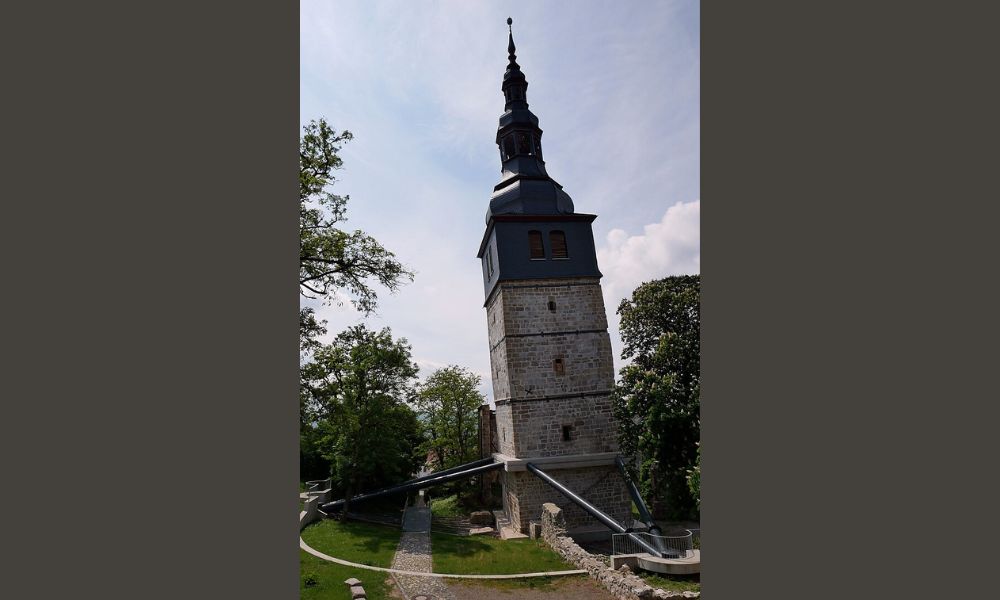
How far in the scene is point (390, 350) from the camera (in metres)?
19.2

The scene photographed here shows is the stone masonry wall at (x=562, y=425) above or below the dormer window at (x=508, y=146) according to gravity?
below

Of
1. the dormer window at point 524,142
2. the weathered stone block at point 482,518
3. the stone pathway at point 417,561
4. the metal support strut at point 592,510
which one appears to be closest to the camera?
the stone pathway at point 417,561

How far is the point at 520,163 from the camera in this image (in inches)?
754

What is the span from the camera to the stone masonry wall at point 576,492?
50.5 feet

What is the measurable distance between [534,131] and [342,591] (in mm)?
17234

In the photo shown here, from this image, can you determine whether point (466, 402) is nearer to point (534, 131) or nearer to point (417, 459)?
point (417, 459)

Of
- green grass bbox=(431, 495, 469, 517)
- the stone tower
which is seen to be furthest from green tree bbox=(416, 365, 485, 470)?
the stone tower

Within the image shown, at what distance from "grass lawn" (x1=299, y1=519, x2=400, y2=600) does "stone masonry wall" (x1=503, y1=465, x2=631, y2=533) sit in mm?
4130

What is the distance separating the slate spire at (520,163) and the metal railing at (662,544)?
11265mm

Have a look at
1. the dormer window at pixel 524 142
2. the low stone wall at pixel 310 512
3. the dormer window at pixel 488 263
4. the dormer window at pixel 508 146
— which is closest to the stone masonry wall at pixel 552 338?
the dormer window at pixel 488 263

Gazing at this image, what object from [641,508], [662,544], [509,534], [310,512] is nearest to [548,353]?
[641,508]

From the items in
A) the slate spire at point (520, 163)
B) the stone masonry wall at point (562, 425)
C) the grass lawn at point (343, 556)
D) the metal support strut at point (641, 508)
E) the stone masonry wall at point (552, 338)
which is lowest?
the grass lawn at point (343, 556)

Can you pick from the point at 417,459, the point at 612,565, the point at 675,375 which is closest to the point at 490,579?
the point at 612,565

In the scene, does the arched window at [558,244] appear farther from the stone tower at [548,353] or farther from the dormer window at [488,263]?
the dormer window at [488,263]
